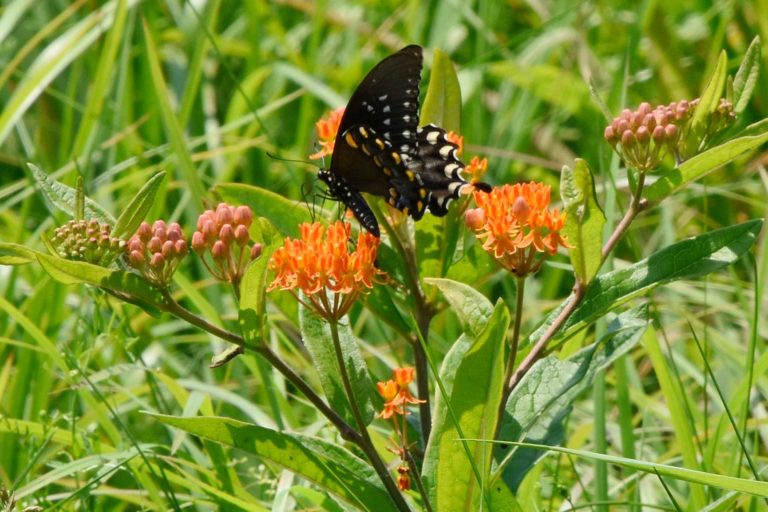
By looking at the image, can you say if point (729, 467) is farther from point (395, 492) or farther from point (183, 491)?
point (183, 491)

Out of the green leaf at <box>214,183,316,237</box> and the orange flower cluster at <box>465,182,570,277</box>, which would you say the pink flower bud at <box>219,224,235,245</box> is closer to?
the green leaf at <box>214,183,316,237</box>

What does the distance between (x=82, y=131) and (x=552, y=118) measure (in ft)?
7.40

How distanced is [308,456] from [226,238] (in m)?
0.45

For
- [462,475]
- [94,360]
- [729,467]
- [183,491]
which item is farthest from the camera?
[94,360]

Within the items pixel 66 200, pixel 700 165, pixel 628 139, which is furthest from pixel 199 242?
pixel 700 165

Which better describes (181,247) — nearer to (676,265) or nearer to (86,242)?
(86,242)

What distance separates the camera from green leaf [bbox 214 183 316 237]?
2.38 meters

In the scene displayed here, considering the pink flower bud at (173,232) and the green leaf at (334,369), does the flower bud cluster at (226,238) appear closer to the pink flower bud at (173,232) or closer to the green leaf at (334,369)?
the pink flower bud at (173,232)

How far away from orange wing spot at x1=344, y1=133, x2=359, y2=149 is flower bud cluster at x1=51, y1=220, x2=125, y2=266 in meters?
0.80

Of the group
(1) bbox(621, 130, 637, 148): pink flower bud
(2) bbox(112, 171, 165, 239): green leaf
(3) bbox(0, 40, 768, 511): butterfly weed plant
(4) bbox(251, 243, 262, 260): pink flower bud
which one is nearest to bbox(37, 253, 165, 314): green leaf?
(3) bbox(0, 40, 768, 511): butterfly weed plant

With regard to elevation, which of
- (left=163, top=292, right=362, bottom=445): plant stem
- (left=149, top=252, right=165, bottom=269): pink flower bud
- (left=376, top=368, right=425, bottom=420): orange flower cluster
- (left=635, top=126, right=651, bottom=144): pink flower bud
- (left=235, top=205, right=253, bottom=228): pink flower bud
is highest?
(left=635, top=126, right=651, bottom=144): pink flower bud

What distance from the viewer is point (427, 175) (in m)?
2.20

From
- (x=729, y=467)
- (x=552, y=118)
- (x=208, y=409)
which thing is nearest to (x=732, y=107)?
(x=729, y=467)

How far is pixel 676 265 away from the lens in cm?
205
